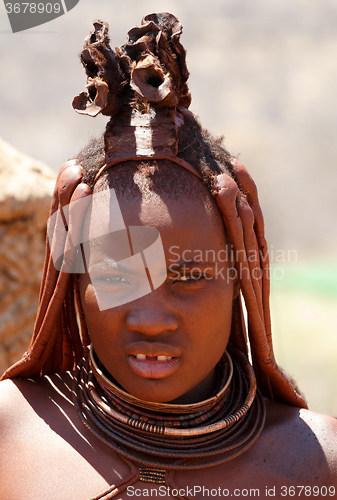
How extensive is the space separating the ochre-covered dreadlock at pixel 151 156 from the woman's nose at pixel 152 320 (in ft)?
1.19

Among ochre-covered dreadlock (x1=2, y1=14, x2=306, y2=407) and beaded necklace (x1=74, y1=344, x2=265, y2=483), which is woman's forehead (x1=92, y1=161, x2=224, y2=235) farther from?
beaded necklace (x1=74, y1=344, x2=265, y2=483)

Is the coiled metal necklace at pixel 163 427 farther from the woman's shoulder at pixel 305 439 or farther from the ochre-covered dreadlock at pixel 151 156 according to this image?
the ochre-covered dreadlock at pixel 151 156

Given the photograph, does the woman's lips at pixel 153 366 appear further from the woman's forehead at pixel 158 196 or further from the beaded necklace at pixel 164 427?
the woman's forehead at pixel 158 196

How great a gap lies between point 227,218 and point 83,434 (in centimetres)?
95

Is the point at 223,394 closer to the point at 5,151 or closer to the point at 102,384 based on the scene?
the point at 102,384

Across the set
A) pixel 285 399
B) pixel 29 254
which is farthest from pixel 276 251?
pixel 285 399

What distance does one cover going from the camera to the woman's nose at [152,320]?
161cm

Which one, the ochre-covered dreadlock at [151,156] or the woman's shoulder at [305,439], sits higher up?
the ochre-covered dreadlock at [151,156]

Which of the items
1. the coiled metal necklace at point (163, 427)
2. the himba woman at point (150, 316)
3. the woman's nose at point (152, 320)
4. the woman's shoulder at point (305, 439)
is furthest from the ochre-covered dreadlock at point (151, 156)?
the woman's nose at point (152, 320)

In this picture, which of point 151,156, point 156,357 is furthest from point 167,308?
point 151,156

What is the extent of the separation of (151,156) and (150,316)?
558 millimetres

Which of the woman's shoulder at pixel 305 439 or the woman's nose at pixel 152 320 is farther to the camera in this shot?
the woman's shoulder at pixel 305 439

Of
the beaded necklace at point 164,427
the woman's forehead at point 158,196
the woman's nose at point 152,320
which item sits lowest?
the beaded necklace at point 164,427

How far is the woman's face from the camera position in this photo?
1.65m
